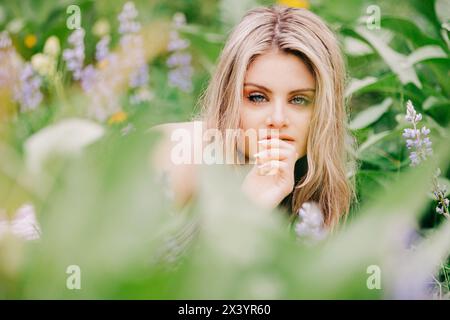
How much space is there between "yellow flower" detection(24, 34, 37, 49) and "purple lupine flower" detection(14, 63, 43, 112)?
20 centimetres

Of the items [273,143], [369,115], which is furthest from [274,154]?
[369,115]

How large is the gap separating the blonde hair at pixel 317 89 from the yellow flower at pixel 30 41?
83cm

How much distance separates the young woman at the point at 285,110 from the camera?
46.8 inches

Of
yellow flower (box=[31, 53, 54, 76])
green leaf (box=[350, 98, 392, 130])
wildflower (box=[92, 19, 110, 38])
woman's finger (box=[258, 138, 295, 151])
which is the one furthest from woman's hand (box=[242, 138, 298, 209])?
wildflower (box=[92, 19, 110, 38])

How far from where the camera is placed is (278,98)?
3.98 ft

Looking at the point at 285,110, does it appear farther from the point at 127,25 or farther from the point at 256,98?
Answer: the point at 127,25

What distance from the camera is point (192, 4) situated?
7.80 ft

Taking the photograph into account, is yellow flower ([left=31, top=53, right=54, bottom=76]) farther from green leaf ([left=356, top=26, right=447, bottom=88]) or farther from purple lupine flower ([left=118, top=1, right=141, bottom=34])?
green leaf ([left=356, top=26, right=447, bottom=88])

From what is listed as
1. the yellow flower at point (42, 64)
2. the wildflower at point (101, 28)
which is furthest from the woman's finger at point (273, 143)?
the wildflower at point (101, 28)

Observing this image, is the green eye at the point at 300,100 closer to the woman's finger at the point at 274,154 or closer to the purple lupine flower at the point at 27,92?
the woman's finger at the point at 274,154

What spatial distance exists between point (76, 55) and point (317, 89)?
2.42 feet

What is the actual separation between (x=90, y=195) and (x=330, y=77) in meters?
1.02
